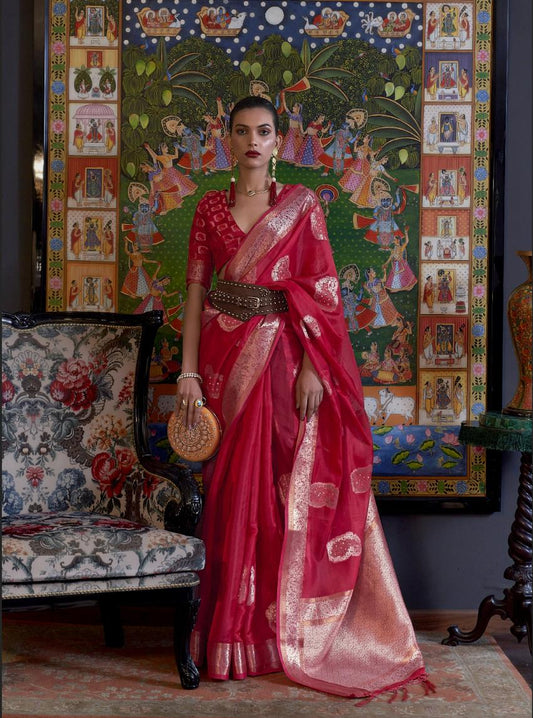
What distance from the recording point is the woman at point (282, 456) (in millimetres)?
2443

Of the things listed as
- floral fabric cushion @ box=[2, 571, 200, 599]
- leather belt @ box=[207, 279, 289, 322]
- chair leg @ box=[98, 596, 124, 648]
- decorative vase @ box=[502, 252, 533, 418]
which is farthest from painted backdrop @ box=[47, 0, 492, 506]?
floral fabric cushion @ box=[2, 571, 200, 599]

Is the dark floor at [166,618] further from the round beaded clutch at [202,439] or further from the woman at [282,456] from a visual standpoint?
the round beaded clutch at [202,439]

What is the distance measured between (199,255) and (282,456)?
74cm

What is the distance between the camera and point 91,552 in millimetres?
2211

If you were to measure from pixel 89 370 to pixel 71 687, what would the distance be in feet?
3.34

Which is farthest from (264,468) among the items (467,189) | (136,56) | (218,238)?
(136,56)

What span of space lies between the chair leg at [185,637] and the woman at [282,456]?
91mm

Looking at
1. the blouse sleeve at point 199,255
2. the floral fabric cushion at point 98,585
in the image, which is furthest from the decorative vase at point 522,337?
the floral fabric cushion at point 98,585

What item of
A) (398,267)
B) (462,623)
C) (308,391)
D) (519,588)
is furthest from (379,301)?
(462,623)

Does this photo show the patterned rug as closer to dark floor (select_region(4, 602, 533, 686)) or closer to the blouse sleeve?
dark floor (select_region(4, 602, 533, 686))

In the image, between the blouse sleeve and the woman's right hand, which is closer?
the woman's right hand

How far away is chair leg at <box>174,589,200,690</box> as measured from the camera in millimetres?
2311

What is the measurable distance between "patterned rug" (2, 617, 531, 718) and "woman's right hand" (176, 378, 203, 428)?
81cm

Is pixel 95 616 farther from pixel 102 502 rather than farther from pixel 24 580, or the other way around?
pixel 24 580
